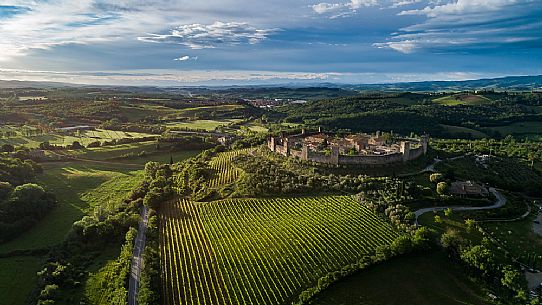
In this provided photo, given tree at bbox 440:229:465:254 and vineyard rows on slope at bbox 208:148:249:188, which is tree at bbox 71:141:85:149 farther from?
tree at bbox 440:229:465:254

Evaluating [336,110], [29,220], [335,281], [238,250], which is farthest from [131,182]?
[336,110]

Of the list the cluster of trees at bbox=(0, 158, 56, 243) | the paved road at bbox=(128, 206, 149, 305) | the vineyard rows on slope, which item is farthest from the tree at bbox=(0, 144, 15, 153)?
the paved road at bbox=(128, 206, 149, 305)

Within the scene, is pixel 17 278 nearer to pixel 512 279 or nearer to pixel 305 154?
pixel 305 154

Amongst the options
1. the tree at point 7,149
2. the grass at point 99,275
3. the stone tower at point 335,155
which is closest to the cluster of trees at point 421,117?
the stone tower at point 335,155

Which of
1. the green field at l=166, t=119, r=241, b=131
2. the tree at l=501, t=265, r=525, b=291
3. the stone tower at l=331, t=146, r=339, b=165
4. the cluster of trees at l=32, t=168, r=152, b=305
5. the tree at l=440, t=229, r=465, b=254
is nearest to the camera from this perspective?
the tree at l=501, t=265, r=525, b=291

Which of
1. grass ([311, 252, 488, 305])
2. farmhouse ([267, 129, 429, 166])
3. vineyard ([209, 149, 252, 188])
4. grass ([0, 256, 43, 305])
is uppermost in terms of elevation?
farmhouse ([267, 129, 429, 166])

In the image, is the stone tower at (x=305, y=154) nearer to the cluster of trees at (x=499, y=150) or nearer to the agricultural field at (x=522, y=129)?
the cluster of trees at (x=499, y=150)
